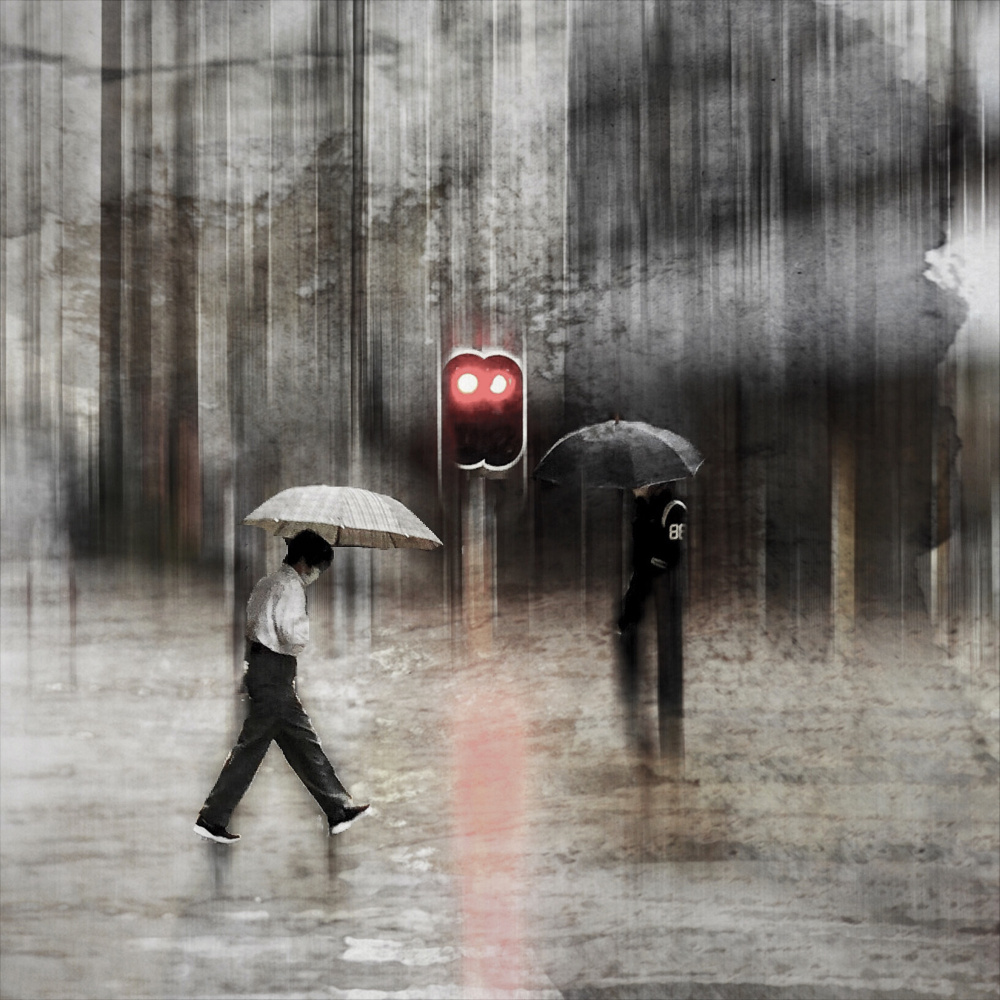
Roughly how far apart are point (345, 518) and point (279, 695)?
1.05 m

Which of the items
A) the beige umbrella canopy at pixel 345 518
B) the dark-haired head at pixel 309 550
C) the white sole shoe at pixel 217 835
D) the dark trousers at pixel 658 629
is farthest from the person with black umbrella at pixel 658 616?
the white sole shoe at pixel 217 835

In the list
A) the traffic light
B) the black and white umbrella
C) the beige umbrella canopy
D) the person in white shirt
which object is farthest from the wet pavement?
the traffic light

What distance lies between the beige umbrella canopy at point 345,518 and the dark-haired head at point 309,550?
0.05 m

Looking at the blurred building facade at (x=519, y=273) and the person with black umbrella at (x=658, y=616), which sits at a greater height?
the blurred building facade at (x=519, y=273)

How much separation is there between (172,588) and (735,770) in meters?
3.17

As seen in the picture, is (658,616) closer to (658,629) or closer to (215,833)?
(658,629)

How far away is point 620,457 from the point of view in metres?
4.91

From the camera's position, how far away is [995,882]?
199 inches

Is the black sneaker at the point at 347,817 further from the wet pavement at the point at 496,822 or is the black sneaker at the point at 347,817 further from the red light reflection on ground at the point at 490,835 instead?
the red light reflection on ground at the point at 490,835

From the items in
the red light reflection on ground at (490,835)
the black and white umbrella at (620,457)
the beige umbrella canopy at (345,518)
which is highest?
the black and white umbrella at (620,457)

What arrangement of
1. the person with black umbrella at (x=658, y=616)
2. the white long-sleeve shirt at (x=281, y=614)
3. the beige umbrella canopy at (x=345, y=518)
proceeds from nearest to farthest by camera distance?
the beige umbrella canopy at (x=345, y=518) < the white long-sleeve shirt at (x=281, y=614) < the person with black umbrella at (x=658, y=616)

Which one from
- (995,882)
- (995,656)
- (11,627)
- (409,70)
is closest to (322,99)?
(409,70)

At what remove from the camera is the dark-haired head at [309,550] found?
16.3 feet

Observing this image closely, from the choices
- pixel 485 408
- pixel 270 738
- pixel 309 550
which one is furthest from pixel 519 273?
pixel 270 738
